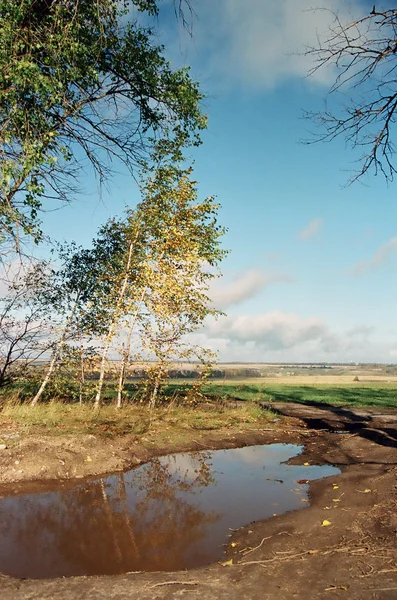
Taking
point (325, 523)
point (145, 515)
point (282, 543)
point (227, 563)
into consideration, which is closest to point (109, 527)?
point (145, 515)

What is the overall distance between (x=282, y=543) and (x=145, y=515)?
7.62ft

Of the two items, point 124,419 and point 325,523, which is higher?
point 124,419

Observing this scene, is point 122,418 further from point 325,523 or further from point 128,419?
point 325,523

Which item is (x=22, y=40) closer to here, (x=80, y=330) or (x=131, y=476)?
(x=131, y=476)

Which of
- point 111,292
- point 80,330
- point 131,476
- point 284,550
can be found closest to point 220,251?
point 111,292

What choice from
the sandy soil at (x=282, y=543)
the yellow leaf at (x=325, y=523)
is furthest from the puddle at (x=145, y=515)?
the yellow leaf at (x=325, y=523)

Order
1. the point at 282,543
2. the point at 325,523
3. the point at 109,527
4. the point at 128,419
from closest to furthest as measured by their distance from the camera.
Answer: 1. the point at 282,543
2. the point at 325,523
3. the point at 109,527
4. the point at 128,419

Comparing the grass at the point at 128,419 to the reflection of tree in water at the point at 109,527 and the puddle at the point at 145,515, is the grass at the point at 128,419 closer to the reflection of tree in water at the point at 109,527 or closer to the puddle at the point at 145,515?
the puddle at the point at 145,515

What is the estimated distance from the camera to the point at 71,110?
7926 mm

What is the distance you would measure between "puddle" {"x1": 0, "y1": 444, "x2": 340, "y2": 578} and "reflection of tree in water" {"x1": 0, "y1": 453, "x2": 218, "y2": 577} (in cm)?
1

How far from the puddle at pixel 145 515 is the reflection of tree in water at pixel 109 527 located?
13mm

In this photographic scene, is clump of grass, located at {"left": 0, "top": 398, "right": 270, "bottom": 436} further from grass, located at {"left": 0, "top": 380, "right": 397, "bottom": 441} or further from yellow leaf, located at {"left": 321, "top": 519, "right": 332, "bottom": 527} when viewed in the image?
yellow leaf, located at {"left": 321, "top": 519, "right": 332, "bottom": 527}

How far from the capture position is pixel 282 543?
489 centimetres

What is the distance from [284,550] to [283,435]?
323 inches
